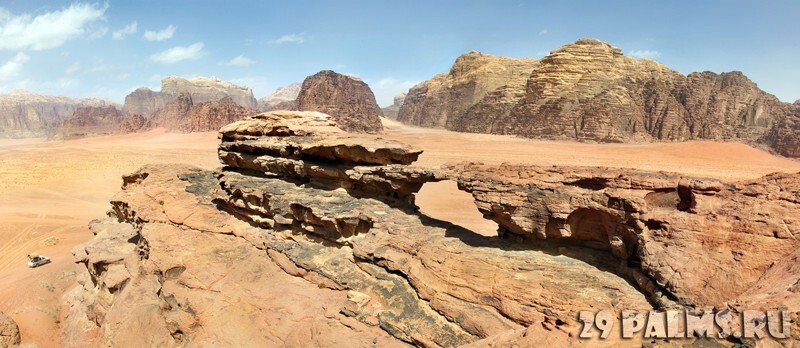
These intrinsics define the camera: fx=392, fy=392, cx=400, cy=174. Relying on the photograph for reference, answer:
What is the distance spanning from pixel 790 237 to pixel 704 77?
54115mm

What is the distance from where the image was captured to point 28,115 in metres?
105

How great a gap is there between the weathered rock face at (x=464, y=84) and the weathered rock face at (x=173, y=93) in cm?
5358

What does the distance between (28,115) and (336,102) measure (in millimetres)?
101460

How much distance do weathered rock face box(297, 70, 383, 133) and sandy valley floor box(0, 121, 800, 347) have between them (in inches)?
369

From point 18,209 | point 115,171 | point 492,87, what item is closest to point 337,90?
point 492,87

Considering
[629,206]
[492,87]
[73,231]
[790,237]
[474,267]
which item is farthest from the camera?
[492,87]

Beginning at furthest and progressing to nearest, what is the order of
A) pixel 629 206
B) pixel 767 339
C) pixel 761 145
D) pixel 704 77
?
pixel 704 77
pixel 761 145
pixel 629 206
pixel 767 339

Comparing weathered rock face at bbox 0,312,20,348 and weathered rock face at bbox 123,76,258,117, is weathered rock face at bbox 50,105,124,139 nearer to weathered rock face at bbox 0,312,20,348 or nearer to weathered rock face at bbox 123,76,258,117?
weathered rock face at bbox 123,76,258,117

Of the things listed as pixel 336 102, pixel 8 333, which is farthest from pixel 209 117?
pixel 8 333

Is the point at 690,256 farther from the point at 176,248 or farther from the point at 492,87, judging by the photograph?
the point at 492,87

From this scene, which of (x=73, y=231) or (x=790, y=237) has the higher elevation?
(x=790, y=237)

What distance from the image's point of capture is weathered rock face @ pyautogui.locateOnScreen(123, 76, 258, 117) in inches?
4136

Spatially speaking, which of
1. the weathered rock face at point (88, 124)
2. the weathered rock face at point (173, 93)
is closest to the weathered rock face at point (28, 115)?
the weathered rock face at point (173, 93)

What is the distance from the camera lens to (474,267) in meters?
6.63
